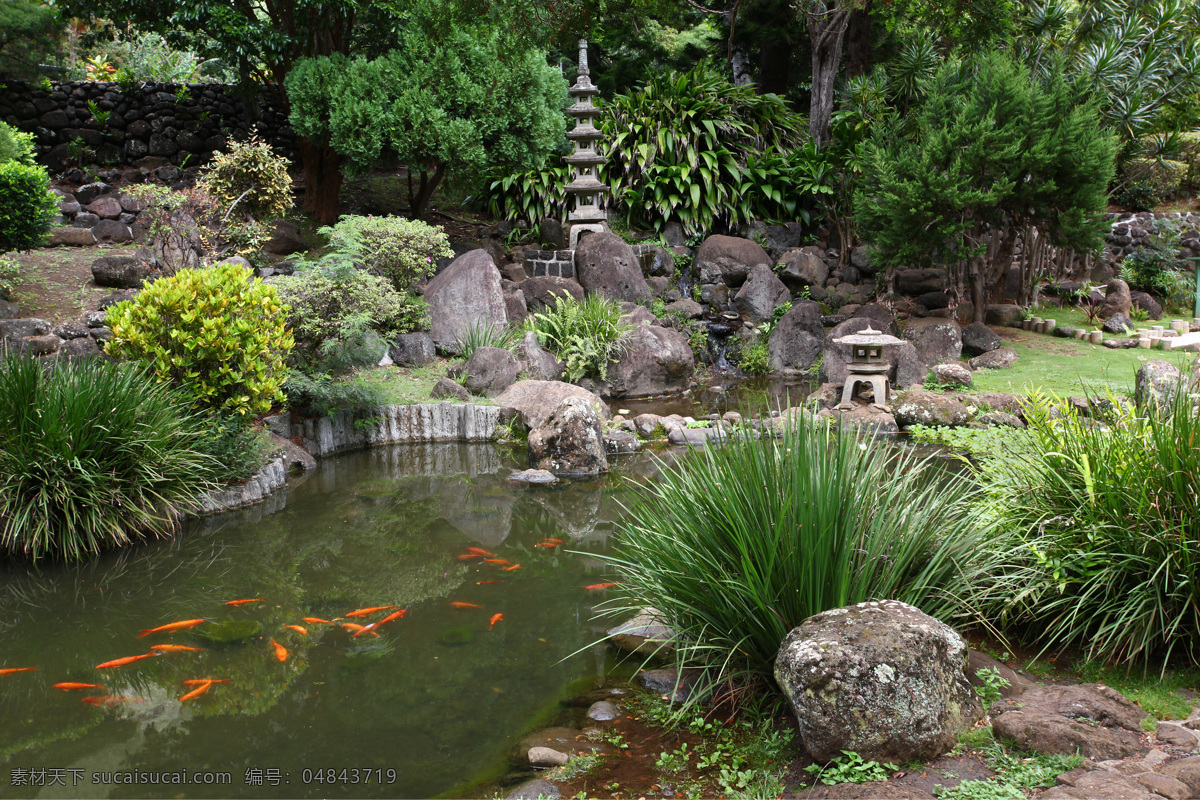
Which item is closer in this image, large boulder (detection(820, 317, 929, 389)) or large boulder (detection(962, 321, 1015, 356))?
large boulder (detection(820, 317, 929, 389))

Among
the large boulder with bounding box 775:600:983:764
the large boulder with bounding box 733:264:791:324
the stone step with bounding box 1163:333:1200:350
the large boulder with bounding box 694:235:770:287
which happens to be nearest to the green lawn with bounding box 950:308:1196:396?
the stone step with bounding box 1163:333:1200:350

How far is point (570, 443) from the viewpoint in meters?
8.16

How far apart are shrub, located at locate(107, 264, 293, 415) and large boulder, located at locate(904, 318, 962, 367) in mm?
8227

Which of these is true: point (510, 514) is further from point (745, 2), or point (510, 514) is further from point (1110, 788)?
point (745, 2)

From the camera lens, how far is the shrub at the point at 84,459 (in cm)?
571

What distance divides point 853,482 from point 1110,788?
136cm

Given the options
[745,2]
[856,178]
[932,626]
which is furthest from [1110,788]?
[745,2]

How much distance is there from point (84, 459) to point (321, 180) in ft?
28.9

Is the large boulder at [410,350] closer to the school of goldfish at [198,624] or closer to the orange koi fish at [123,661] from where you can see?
the school of goldfish at [198,624]

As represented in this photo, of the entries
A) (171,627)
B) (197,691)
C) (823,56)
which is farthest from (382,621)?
(823,56)

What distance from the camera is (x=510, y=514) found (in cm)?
708

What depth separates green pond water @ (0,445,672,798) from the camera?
3656mm

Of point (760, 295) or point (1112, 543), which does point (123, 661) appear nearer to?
point (1112, 543)

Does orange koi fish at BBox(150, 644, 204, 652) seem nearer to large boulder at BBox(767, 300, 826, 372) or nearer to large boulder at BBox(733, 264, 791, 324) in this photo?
large boulder at BBox(767, 300, 826, 372)
